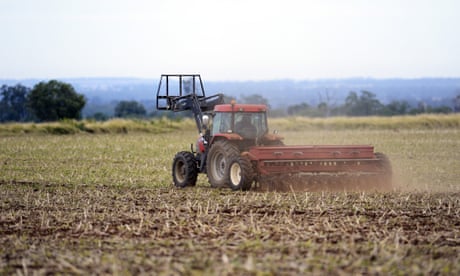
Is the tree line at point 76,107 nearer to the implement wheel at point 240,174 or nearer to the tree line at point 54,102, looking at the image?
the tree line at point 54,102

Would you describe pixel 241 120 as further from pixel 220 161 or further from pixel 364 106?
pixel 364 106

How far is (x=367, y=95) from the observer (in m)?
99.5

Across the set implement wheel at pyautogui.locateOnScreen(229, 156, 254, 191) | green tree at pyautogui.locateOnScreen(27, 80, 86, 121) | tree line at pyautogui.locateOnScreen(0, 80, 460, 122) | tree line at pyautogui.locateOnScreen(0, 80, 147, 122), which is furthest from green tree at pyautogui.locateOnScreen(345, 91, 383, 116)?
implement wheel at pyautogui.locateOnScreen(229, 156, 254, 191)

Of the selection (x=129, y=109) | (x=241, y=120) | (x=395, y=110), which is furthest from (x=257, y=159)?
(x=129, y=109)

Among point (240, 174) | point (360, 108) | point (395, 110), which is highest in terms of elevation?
point (240, 174)

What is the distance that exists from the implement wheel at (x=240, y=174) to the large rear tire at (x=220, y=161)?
0.38ft

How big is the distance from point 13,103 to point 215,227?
293 ft

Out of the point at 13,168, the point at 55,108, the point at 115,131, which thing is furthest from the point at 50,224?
the point at 55,108

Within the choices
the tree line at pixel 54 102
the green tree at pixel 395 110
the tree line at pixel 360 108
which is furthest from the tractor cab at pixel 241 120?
the tree line at pixel 360 108

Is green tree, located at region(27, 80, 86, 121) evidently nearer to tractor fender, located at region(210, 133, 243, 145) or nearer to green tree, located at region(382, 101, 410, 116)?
green tree, located at region(382, 101, 410, 116)

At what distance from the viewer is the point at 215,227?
11.2 meters

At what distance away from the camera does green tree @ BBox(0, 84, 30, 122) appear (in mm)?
94688

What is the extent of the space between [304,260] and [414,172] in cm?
1340

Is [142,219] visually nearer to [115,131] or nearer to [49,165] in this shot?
[49,165]
